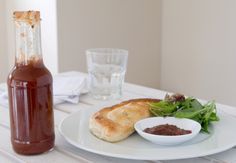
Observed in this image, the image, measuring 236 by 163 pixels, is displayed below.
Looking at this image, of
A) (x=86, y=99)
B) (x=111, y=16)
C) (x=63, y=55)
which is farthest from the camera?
(x=111, y=16)

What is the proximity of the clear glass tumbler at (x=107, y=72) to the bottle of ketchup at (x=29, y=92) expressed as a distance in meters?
0.49

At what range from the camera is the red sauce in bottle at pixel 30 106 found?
740mm

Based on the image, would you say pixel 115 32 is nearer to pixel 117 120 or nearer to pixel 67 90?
pixel 67 90

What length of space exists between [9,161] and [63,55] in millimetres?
1847

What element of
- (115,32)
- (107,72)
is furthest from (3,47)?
(107,72)

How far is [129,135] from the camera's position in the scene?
834 mm

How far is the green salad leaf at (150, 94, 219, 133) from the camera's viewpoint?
2.88 feet

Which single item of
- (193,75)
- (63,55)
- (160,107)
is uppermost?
(160,107)

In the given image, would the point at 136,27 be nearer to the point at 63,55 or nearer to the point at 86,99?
the point at 63,55

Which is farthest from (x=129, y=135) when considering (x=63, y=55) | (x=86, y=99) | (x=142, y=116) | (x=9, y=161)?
(x=63, y=55)

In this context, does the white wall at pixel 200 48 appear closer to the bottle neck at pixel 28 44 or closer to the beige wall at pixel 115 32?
the beige wall at pixel 115 32

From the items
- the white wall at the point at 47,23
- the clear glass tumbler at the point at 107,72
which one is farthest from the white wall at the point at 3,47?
the clear glass tumbler at the point at 107,72

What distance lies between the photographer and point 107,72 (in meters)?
A: 1.25

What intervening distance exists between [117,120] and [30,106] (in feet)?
0.62
